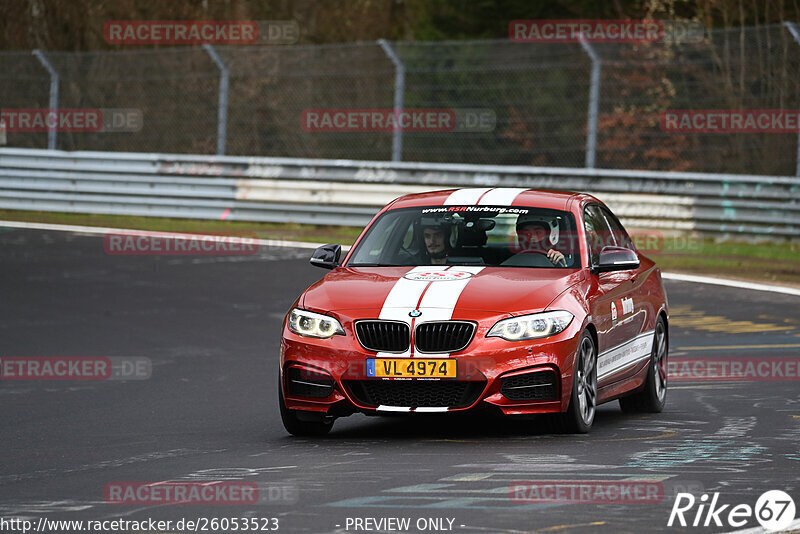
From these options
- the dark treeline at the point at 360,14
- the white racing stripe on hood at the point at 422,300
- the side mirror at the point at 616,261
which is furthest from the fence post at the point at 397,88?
the white racing stripe on hood at the point at 422,300

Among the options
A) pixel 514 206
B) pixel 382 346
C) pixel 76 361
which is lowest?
pixel 76 361

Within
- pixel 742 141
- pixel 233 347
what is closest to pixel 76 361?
pixel 233 347

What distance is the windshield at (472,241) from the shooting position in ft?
32.6

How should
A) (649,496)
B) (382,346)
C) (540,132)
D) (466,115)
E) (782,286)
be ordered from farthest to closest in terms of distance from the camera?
(466,115) < (540,132) < (782,286) < (382,346) < (649,496)

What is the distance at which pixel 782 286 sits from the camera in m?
18.7

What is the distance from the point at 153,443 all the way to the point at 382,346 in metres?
1.58

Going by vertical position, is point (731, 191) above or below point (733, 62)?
below

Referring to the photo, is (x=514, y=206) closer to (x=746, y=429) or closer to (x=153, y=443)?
(x=746, y=429)

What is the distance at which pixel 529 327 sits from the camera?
8.88 metres
